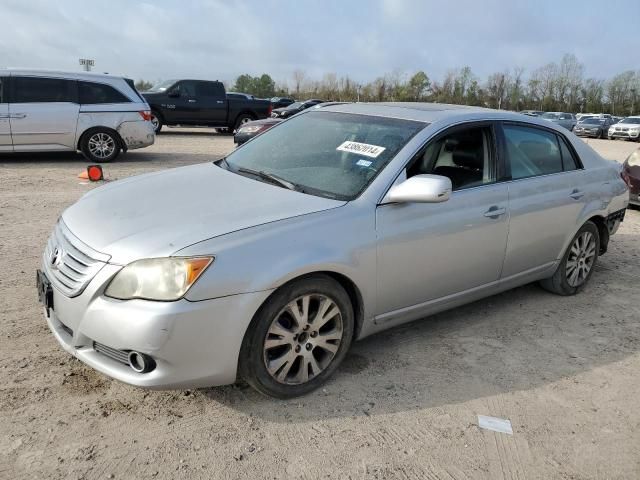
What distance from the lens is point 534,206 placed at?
4320 millimetres

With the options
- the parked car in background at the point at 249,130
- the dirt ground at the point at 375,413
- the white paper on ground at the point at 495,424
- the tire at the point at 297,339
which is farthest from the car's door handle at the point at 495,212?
the parked car in background at the point at 249,130

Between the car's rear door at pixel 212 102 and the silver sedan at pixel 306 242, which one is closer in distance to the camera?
the silver sedan at pixel 306 242

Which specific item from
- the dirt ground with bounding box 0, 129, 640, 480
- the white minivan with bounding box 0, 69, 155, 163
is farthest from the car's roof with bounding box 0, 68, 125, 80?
the dirt ground with bounding box 0, 129, 640, 480

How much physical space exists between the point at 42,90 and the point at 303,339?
30.6 feet

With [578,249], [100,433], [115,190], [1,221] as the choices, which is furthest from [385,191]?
[1,221]

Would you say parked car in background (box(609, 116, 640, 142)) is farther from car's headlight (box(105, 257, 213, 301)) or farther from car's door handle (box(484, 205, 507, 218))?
car's headlight (box(105, 257, 213, 301))

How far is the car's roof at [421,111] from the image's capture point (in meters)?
3.95

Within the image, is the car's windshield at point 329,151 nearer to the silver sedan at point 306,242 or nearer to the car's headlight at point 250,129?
the silver sedan at point 306,242

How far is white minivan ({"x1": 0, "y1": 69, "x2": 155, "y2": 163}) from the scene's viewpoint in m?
10.2

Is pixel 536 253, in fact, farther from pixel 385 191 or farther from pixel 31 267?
pixel 31 267

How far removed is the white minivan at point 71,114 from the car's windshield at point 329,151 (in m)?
7.51

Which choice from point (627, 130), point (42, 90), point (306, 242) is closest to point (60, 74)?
point (42, 90)

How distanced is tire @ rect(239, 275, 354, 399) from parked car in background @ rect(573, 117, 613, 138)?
3552 centimetres

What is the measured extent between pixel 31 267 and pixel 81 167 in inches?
253
